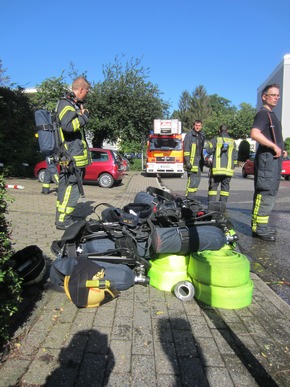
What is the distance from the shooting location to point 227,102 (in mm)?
119625

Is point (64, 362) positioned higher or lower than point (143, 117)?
lower

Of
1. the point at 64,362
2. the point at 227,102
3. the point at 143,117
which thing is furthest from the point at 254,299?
the point at 227,102

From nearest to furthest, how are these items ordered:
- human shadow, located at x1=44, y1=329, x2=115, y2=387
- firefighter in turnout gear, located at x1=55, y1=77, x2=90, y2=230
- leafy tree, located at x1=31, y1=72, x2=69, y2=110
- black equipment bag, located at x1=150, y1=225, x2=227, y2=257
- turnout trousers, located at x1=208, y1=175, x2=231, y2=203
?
1. human shadow, located at x1=44, y1=329, x2=115, y2=387
2. black equipment bag, located at x1=150, y1=225, x2=227, y2=257
3. firefighter in turnout gear, located at x1=55, y1=77, x2=90, y2=230
4. turnout trousers, located at x1=208, y1=175, x2=231, y2=203
5. leafy tree, located at x1=31, y1=72, x2=69, y2=110

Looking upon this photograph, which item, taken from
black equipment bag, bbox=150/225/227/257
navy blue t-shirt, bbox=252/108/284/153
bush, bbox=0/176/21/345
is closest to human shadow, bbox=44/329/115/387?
bush, bbox=0/176/21/345

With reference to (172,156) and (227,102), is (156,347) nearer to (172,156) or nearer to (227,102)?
(172,156)

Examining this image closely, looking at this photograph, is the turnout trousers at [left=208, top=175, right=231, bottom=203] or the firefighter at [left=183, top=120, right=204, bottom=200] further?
the firefighter at [left=183, top=120, right=204, bottom=200]

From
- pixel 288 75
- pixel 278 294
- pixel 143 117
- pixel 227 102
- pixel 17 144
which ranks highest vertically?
pixel 227 102

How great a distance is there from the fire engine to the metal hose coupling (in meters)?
17.8

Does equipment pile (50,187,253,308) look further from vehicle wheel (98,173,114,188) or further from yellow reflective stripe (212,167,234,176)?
Result: vehicle wheel (98,173,114,188)

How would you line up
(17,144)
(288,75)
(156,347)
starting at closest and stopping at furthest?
(156,347)
(17,144)
(288,75)

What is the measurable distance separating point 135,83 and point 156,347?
78.8 feet

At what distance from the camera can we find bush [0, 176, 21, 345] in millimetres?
2029

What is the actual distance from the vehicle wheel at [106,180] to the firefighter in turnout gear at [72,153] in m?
8.92

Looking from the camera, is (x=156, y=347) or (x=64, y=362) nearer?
(x=64, y=362)
